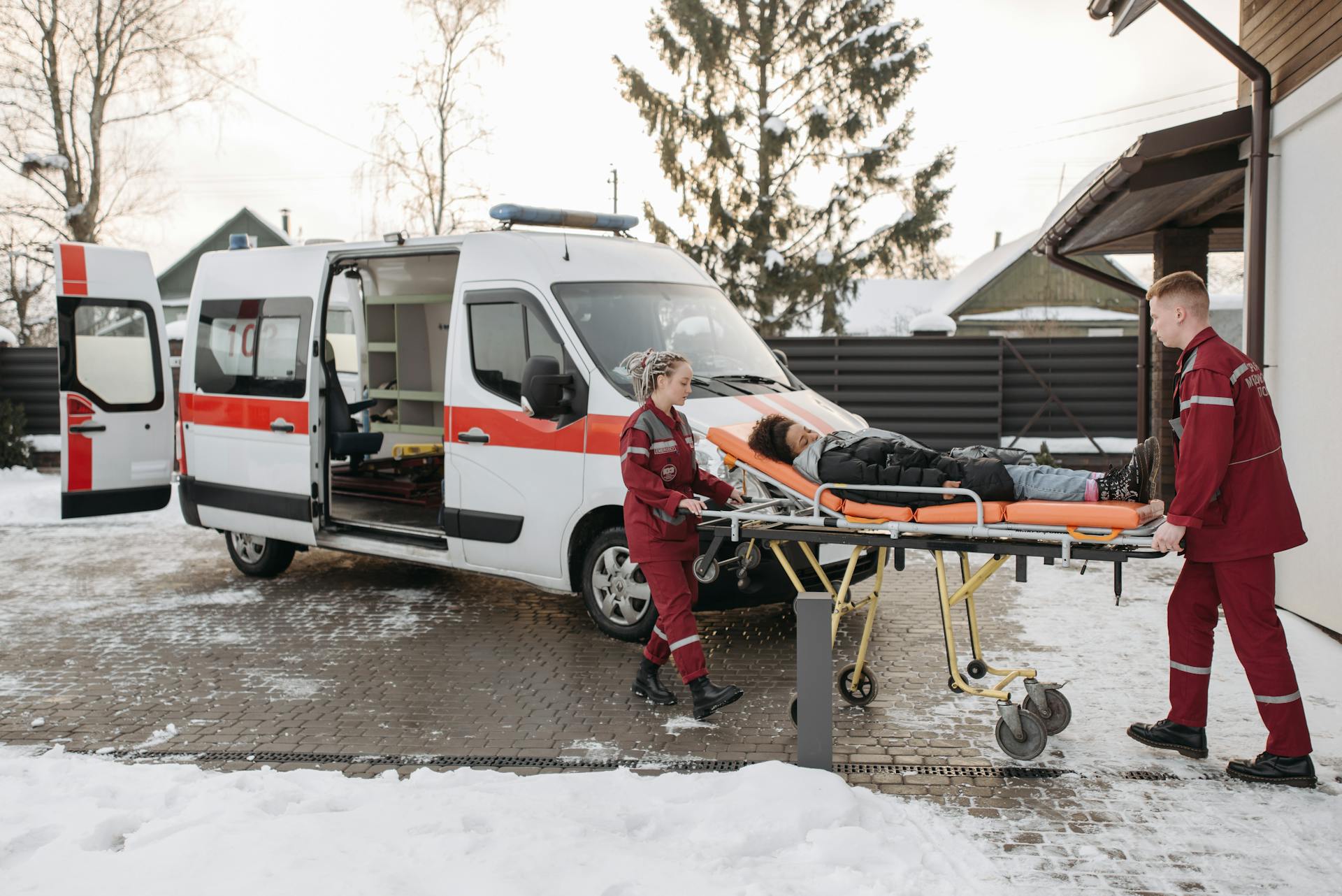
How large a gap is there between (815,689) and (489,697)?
1.99 metres

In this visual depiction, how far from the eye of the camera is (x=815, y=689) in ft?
14.8

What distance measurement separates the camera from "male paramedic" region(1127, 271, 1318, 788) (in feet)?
14.0

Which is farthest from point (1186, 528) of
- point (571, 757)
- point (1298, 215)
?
point (1298, 215)

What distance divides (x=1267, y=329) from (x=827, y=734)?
4898mm

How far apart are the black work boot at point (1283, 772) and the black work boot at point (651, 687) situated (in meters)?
2.57

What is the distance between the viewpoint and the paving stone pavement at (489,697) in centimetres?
415

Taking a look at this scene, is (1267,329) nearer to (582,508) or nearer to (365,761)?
(582,508)

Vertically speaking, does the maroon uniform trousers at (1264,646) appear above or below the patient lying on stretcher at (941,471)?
below

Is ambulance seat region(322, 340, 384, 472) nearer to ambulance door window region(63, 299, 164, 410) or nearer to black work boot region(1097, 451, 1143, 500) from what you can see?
ambulance door window region(63, 299, 164, 410)

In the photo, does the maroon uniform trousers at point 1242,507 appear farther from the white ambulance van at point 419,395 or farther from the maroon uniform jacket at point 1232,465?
the white ambulance van at point 419,395

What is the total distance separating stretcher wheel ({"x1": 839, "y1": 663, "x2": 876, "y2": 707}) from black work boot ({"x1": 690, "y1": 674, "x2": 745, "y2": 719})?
57 cm

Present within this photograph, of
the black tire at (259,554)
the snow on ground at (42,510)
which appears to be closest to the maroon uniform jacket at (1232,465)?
the black tire at (259,554)

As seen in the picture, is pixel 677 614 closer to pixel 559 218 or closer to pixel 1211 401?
pixel 1211 401

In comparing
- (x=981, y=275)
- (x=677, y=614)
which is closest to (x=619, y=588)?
(x=677, y=614)
